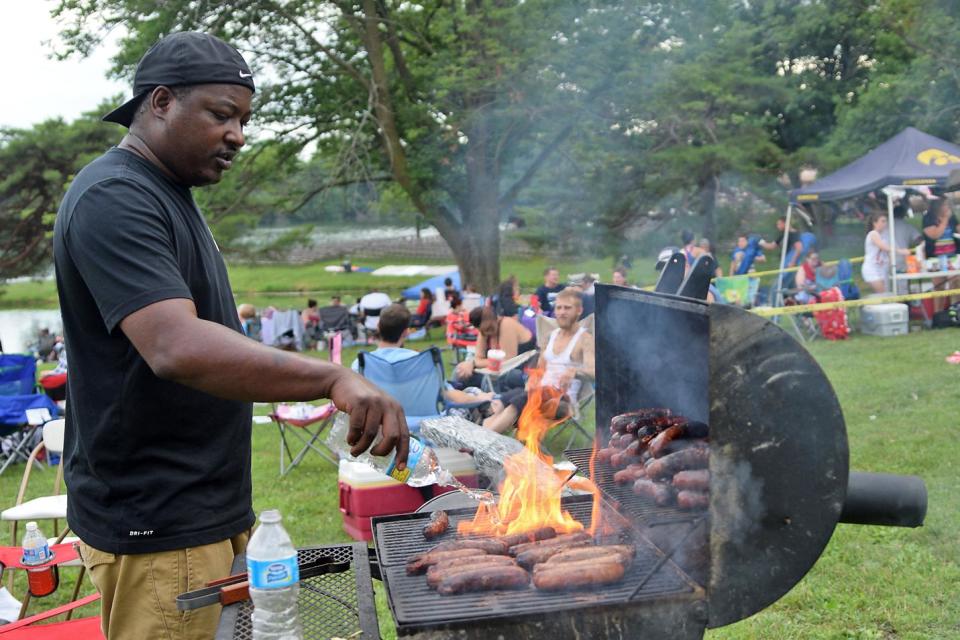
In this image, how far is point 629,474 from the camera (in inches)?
111

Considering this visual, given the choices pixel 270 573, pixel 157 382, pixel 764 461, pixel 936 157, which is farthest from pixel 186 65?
pixel 936 157

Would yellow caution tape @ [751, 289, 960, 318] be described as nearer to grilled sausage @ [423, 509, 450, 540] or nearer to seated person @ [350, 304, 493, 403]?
seated person @ [350, 304, 493, 403]

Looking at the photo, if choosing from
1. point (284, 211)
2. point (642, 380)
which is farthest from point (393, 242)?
point (642, 380)

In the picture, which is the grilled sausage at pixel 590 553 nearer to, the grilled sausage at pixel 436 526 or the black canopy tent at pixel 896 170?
the grilled sausage at pixel 436 526

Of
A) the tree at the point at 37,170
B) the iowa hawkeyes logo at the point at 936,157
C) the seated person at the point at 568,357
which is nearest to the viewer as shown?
the seated person at the point at 568,357

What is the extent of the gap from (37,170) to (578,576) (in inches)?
1016

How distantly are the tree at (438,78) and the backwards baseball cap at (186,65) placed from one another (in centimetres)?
1722

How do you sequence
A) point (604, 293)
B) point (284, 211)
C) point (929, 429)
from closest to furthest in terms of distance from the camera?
point (604, 293)
point (929, 429)
point (284, 211)

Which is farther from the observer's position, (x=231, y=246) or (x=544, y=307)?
(x=231, y=246)

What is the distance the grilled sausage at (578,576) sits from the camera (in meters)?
2.17

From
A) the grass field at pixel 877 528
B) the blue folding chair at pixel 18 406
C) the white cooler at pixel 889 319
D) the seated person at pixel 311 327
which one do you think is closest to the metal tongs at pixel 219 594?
the grass field at pixel 877 528

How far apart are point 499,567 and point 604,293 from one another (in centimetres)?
119

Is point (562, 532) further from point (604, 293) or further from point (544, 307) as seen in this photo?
point (544, 307)

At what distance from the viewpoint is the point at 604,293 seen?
3.08 meters
